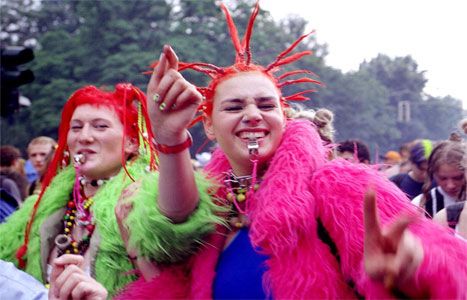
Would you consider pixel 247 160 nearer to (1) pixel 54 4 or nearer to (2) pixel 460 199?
(2) pixel 460 199

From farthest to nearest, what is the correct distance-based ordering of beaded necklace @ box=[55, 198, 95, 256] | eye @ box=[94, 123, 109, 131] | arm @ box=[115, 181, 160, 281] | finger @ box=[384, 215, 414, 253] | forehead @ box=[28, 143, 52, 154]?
forehead @ box=[28, 143, 52, 154] < eye @ box=[94, 123, 109, 131] < beaded necklace @ box=[55, 198, 95, 256] < arm @ box=[115, 181, 160, 281] < finger @ box=[384, 215, 414, 253]

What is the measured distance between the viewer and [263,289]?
6.08 feet

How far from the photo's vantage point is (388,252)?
137 cm

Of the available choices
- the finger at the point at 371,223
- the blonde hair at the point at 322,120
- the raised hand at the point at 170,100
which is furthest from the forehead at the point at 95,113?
the finger at the point at 371,223

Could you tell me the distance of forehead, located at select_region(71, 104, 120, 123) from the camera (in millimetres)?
2996

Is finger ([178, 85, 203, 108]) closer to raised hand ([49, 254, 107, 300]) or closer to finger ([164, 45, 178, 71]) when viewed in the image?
finger ([164, 45, 178, 71])

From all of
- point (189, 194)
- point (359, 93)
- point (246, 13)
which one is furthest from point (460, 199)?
point (359, 93)

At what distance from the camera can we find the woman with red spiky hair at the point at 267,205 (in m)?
1.73

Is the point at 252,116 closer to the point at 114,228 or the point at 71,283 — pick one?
the point at 71,283

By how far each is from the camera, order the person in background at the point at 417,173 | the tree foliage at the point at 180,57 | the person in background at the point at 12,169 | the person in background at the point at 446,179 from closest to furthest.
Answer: the person in background at the point at 446,179, the person in background at the point at 417,173, the person in background at the point at 12,169, the tree foliage at the point at 180,57

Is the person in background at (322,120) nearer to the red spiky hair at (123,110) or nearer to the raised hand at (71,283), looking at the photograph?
the red spiky hair at (123,110)

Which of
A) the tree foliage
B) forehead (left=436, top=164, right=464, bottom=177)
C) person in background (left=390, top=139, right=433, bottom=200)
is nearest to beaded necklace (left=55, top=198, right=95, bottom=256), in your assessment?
forehead (left=436, top=164, right=464, bottom=177)

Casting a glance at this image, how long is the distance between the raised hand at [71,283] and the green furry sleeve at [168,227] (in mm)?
307

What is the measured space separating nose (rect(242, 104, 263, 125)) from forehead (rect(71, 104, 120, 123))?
114 centimetres
